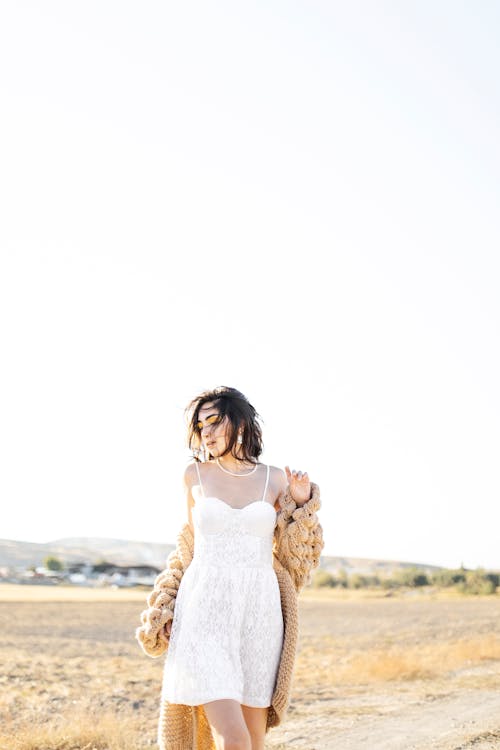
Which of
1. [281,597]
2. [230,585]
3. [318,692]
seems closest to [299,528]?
[281,597]

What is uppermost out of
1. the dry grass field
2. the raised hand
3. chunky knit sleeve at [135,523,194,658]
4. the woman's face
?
the woman's face

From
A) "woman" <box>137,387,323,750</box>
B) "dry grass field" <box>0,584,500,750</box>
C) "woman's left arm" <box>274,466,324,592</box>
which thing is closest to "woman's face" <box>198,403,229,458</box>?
"woman" <box>137,387,323,750</box>

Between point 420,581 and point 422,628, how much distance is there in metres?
52.6

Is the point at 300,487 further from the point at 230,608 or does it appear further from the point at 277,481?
the point at 230,608

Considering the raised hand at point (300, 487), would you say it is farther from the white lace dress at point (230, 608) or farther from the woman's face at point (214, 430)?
the woman's face at point (214, 430)

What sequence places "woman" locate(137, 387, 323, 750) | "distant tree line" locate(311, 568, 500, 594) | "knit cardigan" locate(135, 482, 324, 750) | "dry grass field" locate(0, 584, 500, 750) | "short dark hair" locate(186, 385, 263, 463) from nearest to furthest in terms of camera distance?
"woman" locate(137, 387, 323, 750), "knit cardigan" locate(135, 482, 324, 750), "short dark hair" locate(186, 385, 263, 463), "dry grass field" locate(0, 584, 500, 750), "distant tree line" locate(311, 568, 500, 594)

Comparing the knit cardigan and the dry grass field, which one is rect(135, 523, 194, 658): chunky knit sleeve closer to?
the knit cardigan

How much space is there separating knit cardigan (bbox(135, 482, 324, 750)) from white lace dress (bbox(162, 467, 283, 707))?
0.24ft

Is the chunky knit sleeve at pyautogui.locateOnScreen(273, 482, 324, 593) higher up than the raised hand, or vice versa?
the raised hand

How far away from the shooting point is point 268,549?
5242 mm

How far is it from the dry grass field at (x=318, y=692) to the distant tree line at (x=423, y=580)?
38.9 m

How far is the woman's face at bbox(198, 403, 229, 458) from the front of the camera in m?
5.29

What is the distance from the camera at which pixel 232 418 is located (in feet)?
17.3

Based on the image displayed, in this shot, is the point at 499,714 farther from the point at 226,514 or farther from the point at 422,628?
the point at 422,628
